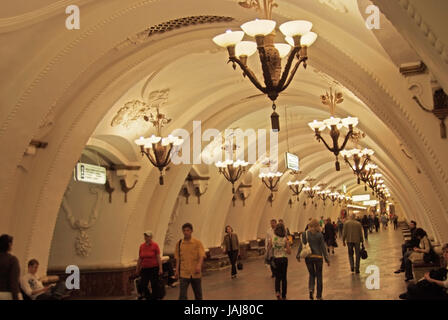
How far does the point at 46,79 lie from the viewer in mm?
6582

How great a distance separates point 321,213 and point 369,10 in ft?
105

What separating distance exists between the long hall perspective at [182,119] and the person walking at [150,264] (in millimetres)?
22

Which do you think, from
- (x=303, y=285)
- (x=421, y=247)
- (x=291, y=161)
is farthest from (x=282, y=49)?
(x=291, y=161)

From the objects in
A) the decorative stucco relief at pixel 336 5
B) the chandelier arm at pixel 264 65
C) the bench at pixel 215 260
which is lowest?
the bench at pixel 215 260

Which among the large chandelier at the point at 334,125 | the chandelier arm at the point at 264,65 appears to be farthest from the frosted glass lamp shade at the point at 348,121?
the chandelier arm at the point at 264,65

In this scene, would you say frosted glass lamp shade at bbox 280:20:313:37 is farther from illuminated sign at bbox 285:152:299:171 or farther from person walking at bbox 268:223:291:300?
illuminated sign at bbox 285:152:299:171

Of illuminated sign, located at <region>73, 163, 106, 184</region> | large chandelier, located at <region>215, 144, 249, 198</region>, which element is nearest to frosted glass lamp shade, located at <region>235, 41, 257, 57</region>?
illuminated sign, located at <region>73, 163, 106, 184</region>

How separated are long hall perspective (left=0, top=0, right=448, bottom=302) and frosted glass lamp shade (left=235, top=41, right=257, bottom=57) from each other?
1cm

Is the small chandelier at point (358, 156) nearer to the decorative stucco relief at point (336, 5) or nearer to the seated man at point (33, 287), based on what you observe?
the decorative stucco relief at point (336, 5)

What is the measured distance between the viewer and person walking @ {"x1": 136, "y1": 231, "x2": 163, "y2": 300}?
7680mm

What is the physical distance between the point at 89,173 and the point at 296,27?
672 centimetres

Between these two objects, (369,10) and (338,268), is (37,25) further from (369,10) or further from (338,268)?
(338,268)

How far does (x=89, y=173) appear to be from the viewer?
34.6 ft

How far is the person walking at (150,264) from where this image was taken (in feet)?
25.2
